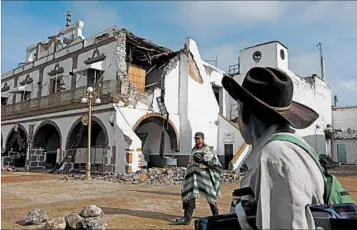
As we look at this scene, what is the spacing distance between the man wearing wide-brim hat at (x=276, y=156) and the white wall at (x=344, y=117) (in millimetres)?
29883

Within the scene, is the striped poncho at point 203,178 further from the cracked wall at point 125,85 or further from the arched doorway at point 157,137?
the arched doorway at point 157,137

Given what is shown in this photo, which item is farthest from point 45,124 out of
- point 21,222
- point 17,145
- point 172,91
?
point 21,222

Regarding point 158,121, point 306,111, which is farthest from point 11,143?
point 306,111

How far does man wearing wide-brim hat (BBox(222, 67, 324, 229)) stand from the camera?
1.05 metres

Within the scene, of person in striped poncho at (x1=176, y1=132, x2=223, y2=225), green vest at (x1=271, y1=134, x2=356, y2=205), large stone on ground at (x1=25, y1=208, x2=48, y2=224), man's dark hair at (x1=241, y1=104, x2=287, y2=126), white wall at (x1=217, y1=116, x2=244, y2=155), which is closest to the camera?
green vest at (x1=271, y1=134, x2=356, y2=205)

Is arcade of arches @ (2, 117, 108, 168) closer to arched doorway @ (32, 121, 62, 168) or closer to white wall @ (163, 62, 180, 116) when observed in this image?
arched doorway @ (32, 121, 62, 168)

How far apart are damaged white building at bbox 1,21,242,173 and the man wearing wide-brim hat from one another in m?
12.2

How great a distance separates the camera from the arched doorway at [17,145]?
20.5 meters

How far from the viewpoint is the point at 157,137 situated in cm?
1791

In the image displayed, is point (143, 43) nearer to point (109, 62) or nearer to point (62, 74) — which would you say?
point (109, 62)

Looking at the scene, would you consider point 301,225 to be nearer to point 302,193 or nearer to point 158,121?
point 302,193

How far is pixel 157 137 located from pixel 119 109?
173 inches

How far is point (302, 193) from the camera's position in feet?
3.49

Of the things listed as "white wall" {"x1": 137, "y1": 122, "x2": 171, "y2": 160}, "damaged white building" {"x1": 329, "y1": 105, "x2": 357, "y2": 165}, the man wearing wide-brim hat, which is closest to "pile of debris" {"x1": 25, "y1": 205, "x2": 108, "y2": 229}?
the man wearing wide-brim hat
